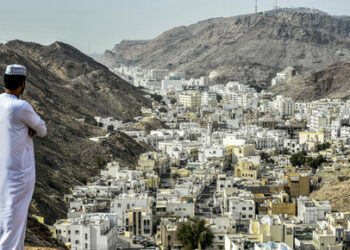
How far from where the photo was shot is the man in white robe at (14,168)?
2.48 metres

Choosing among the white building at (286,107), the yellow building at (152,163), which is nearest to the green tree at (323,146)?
the yellow building at (152,163)

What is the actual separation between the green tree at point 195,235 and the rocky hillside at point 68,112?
154 inches

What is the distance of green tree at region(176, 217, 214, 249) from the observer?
14062 mm

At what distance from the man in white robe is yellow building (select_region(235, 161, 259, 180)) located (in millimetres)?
20147

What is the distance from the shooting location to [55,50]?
174 feet

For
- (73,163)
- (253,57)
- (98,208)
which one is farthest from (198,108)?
(253,57)

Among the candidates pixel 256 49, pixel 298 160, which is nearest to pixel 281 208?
pixel 298 160

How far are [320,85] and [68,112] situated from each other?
32.0 metres

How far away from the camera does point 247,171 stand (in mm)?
22766

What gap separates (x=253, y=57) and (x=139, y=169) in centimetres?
6980

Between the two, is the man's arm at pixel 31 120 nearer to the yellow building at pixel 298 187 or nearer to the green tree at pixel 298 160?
the yellow building at pixel 298 187

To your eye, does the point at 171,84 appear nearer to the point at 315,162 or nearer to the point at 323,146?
the point at 323,146

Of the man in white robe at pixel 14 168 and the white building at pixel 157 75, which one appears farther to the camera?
the white building at pixel 157 75

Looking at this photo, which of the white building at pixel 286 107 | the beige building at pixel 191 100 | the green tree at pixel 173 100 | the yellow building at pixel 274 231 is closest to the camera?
the yellow building at pixel 274 231
